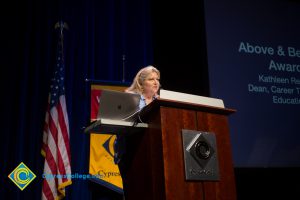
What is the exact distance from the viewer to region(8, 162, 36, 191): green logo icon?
3734 mm

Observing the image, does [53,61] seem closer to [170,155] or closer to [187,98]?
[187,98]

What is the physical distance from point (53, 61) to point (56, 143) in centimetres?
105

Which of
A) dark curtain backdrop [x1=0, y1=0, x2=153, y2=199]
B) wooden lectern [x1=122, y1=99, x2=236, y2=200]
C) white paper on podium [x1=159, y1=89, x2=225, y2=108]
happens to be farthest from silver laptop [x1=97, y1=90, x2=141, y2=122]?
dark curtain backdrop [x1=0, y1=0, x2=153, y2=199]

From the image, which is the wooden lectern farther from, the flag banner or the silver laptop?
the flag banner

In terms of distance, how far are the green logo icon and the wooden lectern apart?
2.03 metres

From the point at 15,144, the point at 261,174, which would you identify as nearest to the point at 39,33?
the point at 15,144

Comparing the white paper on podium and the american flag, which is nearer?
the white paper on podium

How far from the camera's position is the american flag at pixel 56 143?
11.8ft

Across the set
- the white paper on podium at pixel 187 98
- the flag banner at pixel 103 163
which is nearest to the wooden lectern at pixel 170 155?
the white paper on podium at pixel 187 98

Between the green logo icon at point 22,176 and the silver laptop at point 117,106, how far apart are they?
218cm

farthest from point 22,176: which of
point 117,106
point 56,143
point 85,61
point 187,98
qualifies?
point 187,98

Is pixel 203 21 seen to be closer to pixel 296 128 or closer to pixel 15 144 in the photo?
pixel 296 128

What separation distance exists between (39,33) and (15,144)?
131 cm

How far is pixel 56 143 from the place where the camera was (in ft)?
12.2
